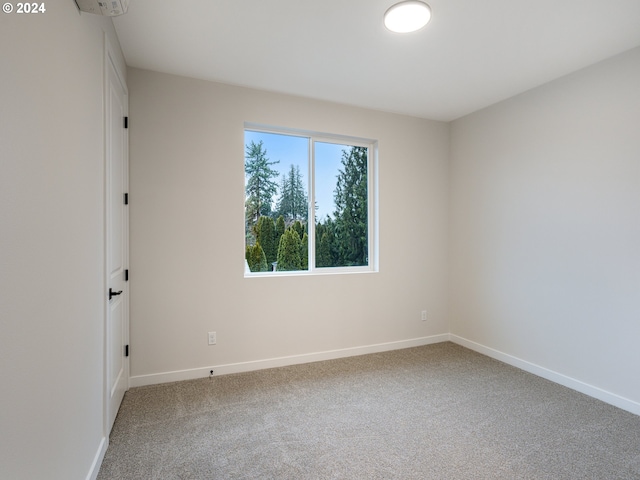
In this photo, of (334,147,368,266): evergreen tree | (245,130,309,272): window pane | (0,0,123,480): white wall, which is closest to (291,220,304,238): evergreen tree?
(245,130,309,272): window pane

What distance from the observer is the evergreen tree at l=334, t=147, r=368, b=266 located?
12.5ft

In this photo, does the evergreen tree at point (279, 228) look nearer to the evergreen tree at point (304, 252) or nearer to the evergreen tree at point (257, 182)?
the evergreen tree at point (257, 182)

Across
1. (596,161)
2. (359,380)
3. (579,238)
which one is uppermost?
(596,161)

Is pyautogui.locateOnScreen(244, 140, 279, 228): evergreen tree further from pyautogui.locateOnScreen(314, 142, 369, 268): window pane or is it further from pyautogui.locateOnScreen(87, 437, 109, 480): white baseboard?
pyautogui.locateOnScreen(87, 437, 109, 480): white baseboard

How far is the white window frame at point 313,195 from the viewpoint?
11.3ft

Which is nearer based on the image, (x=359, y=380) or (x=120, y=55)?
(x=120, y=55)

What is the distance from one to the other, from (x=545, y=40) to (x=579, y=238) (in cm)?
162

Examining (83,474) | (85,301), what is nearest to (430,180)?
(85,301)

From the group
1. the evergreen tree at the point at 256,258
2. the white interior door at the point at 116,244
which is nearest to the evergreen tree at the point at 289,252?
→ the evergreen tree at the point at 256,258

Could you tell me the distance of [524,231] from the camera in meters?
3.30

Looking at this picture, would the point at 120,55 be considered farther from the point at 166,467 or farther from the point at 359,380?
the point at 359,380

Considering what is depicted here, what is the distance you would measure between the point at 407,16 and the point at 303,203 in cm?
197

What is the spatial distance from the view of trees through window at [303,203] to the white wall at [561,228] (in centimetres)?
133

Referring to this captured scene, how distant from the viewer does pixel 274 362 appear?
332cm
